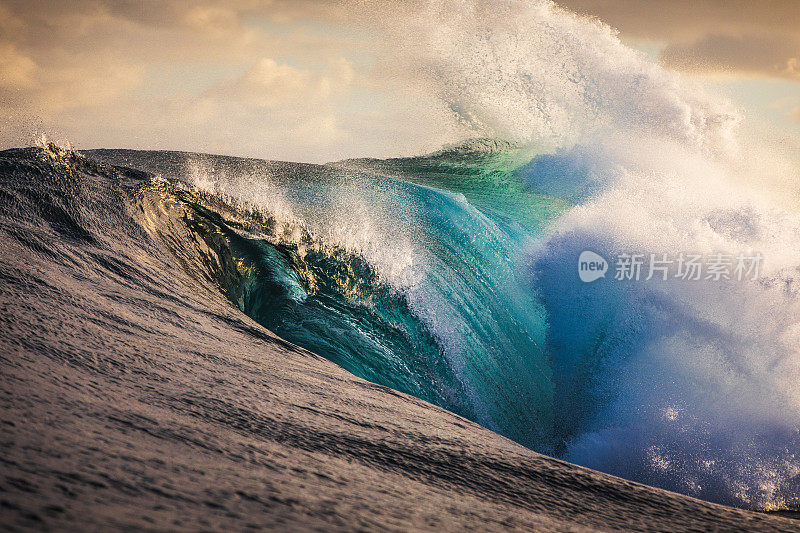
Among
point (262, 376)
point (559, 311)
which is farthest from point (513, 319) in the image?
point (262, 376)

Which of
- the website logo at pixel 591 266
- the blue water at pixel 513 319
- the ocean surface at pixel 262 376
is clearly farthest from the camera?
the website logo at pixel 591 266

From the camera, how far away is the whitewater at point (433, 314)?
1.61 meters

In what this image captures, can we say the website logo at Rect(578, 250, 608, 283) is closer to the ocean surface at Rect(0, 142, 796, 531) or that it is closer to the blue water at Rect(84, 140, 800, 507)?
the blue water at Rect(84, 140, 800, 507)

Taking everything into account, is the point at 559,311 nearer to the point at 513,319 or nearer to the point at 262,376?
the point at 513,319

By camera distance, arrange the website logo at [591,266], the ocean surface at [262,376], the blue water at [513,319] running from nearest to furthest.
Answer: the ocean surface at [262,376]
the blue water at [513,319]
the website logo at [591,266]

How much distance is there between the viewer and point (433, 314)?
17.2 feet

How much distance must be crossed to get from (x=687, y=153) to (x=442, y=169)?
4.41 m

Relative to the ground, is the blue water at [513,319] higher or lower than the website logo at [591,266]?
lower

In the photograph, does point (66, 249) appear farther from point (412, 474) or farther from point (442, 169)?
point (442, 169)

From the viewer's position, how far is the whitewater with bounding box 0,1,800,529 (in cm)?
161

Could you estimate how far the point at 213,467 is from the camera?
123cm

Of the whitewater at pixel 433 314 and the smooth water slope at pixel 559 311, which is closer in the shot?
the whitewater at pixel 433 314

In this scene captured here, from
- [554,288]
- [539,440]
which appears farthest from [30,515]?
[554,288]

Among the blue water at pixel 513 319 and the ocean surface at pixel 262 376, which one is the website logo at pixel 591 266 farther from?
the ocean surface at pixel 262 376
